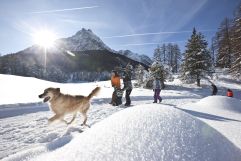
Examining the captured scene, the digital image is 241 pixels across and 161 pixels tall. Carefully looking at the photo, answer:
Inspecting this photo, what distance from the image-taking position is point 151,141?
3.15 m

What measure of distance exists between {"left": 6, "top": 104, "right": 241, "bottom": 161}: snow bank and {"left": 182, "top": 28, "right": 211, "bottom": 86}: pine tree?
33058 millimetres

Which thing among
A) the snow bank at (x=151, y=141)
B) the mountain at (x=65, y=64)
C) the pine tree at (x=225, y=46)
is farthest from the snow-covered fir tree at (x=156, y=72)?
the mountain at (x=65, y=64)

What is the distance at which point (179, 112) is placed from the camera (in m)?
3.99

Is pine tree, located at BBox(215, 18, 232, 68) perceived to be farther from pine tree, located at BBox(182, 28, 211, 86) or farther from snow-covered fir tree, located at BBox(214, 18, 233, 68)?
pine tree, located at BBox(182, 28, 211, 86)

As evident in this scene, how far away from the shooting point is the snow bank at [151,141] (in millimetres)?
2983

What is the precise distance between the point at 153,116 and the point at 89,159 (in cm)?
128

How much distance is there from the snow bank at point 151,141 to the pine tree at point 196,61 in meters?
33.1

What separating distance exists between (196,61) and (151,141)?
3471 centimetres

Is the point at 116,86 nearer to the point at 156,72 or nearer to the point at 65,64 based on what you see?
the point at 156,72

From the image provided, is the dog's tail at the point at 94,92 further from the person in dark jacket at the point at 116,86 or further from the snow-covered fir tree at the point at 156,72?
the snow-covered fir tree at the point at 156,72

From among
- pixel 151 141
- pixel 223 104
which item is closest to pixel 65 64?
pixel 223 104

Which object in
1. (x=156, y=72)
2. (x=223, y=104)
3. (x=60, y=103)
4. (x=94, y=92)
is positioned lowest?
(x=223, y=104)

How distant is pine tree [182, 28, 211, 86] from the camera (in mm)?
35312

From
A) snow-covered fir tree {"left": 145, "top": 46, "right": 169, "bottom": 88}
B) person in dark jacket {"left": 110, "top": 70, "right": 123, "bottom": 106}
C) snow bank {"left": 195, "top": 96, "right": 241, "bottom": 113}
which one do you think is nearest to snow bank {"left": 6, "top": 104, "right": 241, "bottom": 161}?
snow bank {"left": 195, "top": 96, "right": 241, "bottom": 113}
